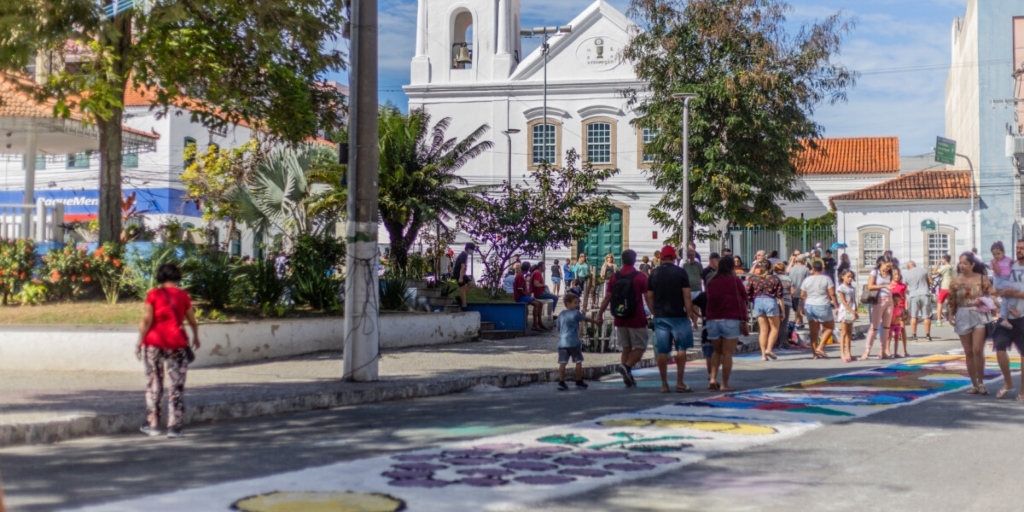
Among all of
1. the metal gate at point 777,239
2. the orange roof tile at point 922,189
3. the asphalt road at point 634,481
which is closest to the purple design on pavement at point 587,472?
the asphalt road at point 634,481

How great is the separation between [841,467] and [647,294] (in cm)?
584

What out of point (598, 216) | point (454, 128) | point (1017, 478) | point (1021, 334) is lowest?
point (1017, 478)

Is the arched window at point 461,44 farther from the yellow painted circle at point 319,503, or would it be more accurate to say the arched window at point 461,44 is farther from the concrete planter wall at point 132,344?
the yellow painted circle at point 319,503

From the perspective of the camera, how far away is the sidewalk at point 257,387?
10.2m

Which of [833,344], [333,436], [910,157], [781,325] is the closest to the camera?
[333,436]

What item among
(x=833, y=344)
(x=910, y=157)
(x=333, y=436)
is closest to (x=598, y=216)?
(x=833, y=344)

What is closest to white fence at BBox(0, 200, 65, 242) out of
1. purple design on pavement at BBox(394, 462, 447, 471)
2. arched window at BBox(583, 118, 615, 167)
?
purple design on pavement at BBox(394, 462, 447, 471)

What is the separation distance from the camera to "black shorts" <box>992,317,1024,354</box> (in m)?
12.5

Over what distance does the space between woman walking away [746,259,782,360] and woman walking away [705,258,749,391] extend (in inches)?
200

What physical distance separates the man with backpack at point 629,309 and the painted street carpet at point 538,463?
1.65 metres

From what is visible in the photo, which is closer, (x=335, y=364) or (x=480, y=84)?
(x=335, y=364)

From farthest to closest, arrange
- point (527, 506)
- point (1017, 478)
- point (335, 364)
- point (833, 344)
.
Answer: point (833, 344) < point (335, 364) < point (1017, 478) < point (527, 506)

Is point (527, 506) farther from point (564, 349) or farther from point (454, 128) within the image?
point (454, 128)

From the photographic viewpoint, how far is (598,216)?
94.8 ft
